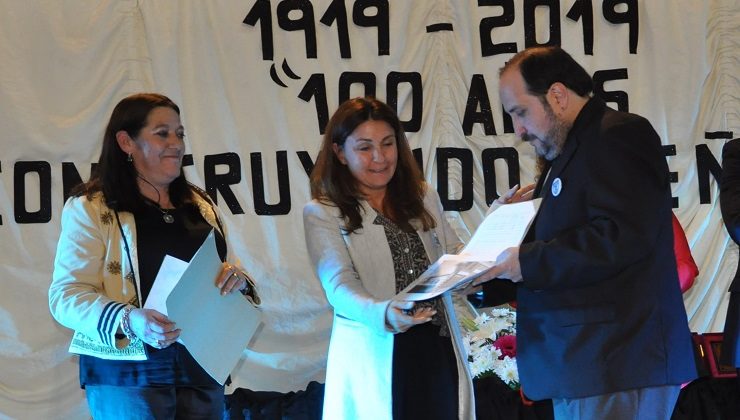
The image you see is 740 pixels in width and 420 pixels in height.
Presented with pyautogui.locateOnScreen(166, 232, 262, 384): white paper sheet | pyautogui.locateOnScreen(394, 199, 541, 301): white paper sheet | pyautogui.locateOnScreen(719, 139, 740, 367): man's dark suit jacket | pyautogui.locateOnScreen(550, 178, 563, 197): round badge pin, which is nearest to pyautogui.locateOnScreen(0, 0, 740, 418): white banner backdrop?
pyautogui.locateOnScreen(719, 139, 740, 367): man's dark suit jacket

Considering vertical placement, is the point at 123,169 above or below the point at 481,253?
above

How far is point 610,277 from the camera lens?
206cm

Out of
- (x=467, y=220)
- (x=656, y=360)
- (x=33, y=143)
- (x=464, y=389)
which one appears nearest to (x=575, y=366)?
(x=656, y=360)

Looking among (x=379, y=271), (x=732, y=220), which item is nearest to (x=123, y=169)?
(x=379, y=271)

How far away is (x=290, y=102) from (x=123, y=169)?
1.68 metres

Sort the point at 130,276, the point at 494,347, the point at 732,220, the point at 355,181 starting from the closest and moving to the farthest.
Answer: the point at 130,276
the point at 355,181
the point at 732,220
the point at 494,347

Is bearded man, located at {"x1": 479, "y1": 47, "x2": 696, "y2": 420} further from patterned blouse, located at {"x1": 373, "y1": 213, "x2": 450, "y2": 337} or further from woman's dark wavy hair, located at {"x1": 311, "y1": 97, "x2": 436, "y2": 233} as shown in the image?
woman's dark wavy hair, located at {"x1": 311, "y1": 97, "x2": 436, "y2": 233}

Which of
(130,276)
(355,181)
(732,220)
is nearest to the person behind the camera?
(130,276)

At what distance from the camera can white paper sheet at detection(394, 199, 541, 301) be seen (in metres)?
2.12

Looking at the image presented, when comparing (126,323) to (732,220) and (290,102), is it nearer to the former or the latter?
(732,220)

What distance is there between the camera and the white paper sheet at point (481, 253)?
2.12 meters

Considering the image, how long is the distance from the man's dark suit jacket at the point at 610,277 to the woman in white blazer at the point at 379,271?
1.12ft

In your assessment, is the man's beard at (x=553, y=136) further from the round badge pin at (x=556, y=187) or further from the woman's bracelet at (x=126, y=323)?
the woman's bracelet at (x=126, y=323)

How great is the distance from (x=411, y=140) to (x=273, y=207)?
751 millimetres
